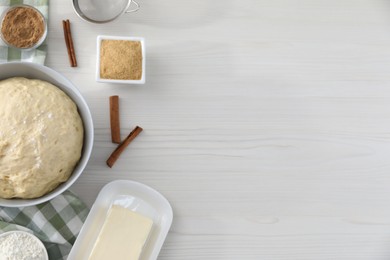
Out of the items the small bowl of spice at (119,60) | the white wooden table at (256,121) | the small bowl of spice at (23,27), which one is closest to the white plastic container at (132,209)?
the white wooden table at (256,121)

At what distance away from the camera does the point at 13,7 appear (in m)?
0.87

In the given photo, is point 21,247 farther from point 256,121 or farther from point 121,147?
point 256,121

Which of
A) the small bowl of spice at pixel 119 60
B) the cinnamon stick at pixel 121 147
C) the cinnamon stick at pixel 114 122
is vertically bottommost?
the cinnamon stick at pixel 121 147

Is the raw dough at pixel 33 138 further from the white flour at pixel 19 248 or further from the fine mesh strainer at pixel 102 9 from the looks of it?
the fine mesh strainer at pixel 102 9

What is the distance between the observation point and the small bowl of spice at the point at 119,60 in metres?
0.87

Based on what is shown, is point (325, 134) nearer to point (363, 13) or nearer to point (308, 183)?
point (308, 183)

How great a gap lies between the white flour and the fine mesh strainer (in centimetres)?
42

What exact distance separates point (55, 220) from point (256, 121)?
44cm

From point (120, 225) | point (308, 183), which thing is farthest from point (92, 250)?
point (308, 183)

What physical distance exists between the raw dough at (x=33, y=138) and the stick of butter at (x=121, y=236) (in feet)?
0.44

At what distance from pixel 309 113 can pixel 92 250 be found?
0.51m

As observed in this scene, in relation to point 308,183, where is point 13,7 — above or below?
above

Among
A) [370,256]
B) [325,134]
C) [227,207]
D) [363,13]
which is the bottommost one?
[370,256]

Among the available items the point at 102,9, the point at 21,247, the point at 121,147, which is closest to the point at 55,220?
the point at 21,247
